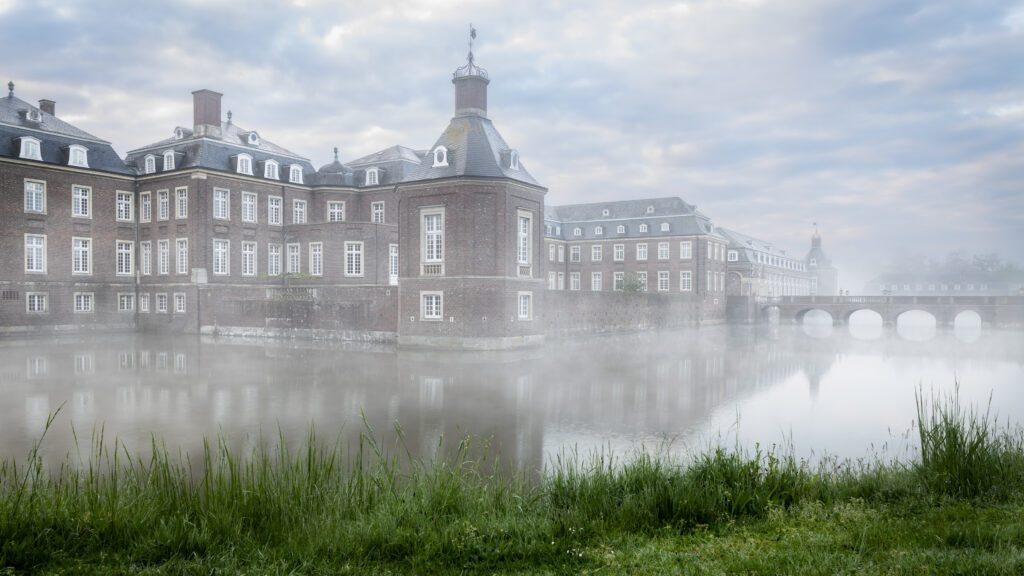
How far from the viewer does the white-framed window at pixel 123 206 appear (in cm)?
3485

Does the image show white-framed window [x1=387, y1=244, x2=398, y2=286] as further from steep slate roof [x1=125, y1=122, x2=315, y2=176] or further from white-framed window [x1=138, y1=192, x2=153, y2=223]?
white-framed window [x1=138, y1=192, x2=153, y2=223]

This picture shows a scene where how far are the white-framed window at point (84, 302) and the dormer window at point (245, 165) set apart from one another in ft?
31.2

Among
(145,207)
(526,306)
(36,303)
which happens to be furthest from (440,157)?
(36,303)

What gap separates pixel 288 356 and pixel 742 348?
2018cm

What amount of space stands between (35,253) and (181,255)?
6.10 m

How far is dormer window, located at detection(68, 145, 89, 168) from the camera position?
32.2 m

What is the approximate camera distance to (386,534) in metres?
4.58

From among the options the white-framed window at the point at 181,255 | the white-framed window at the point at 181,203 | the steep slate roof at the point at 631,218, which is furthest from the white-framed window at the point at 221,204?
the steep slate roof at the point at 631,218

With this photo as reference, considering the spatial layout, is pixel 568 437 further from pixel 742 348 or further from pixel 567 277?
pixel 567 277

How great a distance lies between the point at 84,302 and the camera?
33.1 m

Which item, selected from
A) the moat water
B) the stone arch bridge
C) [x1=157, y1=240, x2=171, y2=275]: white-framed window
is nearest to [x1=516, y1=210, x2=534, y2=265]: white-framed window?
the moat water

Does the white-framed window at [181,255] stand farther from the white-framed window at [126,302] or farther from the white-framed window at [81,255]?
the white-framed window at [81,255]

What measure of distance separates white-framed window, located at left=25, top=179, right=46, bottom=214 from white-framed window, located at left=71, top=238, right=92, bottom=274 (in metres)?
2.06

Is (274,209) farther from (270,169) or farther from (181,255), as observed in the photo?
(181,255)
